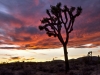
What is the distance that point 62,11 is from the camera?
2441 centimetres

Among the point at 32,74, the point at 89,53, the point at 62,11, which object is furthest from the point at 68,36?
the point at 89,53

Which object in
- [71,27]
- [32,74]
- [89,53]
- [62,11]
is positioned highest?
[62,11]

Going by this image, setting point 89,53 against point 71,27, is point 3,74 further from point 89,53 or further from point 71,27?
point 89,53

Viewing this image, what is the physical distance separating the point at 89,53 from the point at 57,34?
14.3 meters

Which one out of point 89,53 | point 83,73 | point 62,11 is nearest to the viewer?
point 83,73

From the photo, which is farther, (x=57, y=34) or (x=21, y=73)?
(x=57, y=34)

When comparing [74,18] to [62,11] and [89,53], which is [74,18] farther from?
[89,53]

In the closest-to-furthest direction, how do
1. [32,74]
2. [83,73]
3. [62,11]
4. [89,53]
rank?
1. [83,73]
2. [32,74]
3. [62,11]
4. [89,53]

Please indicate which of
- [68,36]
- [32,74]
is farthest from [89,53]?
[32,74]

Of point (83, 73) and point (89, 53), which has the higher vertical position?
point (89, 53)

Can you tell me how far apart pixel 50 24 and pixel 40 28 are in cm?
135

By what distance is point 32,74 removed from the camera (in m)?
21.3

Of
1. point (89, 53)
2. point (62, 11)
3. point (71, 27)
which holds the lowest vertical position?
point (89, 53)

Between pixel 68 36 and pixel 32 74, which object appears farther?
pixel 68 36
